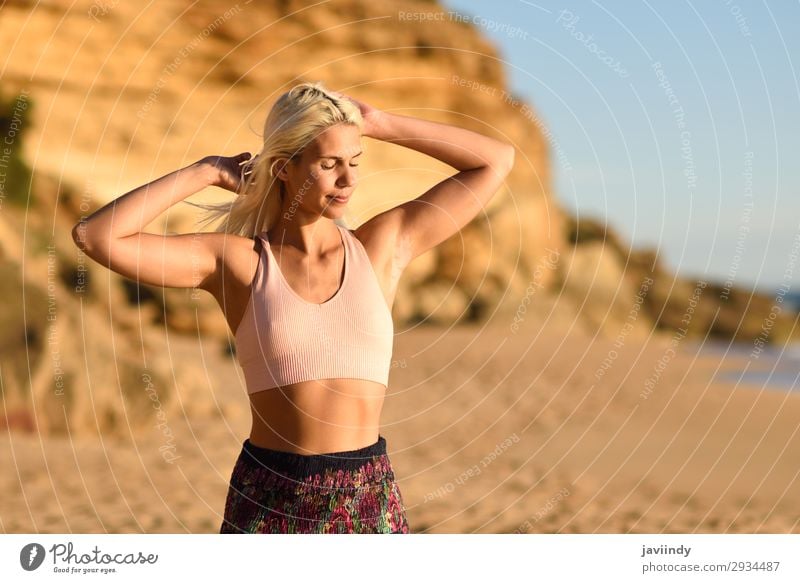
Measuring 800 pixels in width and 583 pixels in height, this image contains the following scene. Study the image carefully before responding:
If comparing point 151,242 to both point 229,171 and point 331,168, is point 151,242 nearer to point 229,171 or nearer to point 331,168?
point 229,171

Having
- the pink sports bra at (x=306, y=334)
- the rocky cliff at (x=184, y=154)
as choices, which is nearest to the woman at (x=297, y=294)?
the pink sports bra at (x=306, y=334)

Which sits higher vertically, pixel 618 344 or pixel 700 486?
pixel 618 344

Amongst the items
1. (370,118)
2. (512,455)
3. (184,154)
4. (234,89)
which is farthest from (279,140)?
(234,89)

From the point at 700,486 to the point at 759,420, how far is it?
3103mm

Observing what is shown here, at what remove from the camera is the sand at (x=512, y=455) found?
26.5 ft

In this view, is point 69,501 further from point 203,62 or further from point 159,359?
point 203,62

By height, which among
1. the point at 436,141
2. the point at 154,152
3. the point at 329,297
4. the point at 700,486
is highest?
the point at 154,152

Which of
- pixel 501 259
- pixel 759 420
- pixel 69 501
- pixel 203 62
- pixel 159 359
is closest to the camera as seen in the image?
pixel 69 501

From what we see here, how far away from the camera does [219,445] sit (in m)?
9.78

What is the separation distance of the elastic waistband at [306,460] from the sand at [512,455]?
189 inches

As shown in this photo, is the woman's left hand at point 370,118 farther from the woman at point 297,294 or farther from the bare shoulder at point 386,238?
the bare shoulder at point 386,238

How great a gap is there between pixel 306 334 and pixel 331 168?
0.45m
